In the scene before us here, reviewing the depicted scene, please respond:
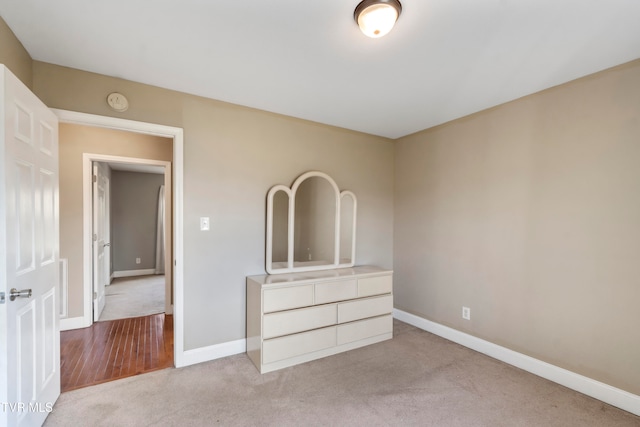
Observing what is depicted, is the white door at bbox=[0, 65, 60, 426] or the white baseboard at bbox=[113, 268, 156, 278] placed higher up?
the white door at bbox=[0, 65, 60, 426]

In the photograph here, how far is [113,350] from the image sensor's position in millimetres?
2766

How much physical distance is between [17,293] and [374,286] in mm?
2644

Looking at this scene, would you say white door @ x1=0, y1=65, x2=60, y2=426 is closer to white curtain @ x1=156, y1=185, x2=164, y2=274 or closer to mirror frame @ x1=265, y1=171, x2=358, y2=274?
mirror frame @ x1=265, y1=171, x2=358, y2=274

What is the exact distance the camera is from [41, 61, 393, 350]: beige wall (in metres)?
Result: 2.23

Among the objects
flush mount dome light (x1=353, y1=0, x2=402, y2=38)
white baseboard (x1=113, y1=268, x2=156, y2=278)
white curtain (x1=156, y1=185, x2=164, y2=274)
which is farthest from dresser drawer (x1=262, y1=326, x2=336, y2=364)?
white baseboard (x1=113, y1=268, x2=156, y2=278)

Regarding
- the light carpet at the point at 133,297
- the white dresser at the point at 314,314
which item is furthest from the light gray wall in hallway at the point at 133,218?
the white dresser at the point at 314,314

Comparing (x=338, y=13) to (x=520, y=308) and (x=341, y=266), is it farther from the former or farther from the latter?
(x=520, y=308)

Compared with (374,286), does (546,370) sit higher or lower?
lower

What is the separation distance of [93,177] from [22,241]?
2359mm

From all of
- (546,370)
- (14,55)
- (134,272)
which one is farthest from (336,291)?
(134,272)

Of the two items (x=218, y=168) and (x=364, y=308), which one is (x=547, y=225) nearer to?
(x=364, y=308)

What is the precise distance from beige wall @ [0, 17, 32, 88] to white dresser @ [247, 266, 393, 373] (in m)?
2.11

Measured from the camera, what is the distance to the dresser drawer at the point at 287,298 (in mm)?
2445

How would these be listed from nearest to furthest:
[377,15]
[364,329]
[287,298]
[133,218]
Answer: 1. [377,15]
2. [287,298]
3. [364,329]
4. [133,218]
